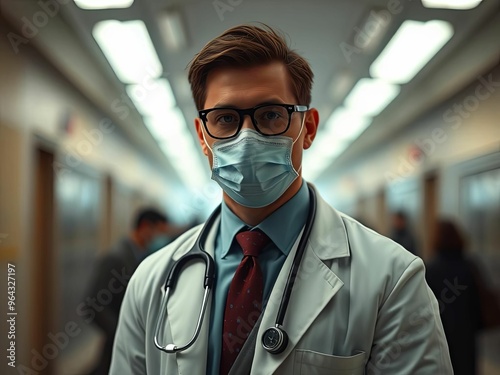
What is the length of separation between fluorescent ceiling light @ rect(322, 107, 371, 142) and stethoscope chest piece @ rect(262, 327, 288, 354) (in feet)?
1.99

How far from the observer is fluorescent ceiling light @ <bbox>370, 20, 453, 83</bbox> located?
117 centimetres

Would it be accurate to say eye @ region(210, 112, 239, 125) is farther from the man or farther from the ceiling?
the man

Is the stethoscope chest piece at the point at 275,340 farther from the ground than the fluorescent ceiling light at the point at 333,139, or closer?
closer

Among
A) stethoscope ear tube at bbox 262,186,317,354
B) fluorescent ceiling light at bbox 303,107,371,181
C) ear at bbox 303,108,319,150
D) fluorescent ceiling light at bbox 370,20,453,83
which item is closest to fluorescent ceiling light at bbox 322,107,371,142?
fluorescent ceiling light at bbox 303,107,371,181

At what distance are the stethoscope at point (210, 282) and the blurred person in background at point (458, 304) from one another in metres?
0.44

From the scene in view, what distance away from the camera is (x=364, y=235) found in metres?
0.95

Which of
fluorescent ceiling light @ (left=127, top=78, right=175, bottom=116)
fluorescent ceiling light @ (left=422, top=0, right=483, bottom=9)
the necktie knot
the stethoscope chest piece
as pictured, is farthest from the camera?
fluorescent ceiling light @ (left=127, top=78, right=175, bottom=116)

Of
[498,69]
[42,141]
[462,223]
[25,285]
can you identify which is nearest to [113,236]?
[25,285]

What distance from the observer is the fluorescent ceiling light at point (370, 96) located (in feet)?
4.00

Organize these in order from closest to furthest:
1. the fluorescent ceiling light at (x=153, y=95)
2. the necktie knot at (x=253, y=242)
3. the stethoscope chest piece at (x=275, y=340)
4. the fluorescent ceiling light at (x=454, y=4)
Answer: the stethoscope chest piece at (x=275, y=340), the necktie knot at (x=253, y=242), the fluorescent ceiling light at (x=454, y=4), the fluorescent ceiling light at (x=153, y=95)

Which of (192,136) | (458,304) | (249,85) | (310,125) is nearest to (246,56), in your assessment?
(249,85)

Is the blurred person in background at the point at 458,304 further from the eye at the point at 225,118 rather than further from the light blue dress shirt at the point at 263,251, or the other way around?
the eye at the point at 225,118

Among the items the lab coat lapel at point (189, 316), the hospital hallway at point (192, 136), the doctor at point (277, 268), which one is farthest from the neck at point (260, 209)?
the hospital hallway at point (192, 136)

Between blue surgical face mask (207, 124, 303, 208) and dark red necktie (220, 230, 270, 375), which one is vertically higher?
blue surgical face mask (207, 124, 303, 208)
